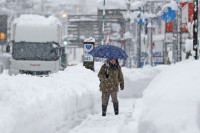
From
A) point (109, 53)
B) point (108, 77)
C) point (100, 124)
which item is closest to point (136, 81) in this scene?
point (109, 53)

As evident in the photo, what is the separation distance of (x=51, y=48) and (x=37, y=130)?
47.4ft

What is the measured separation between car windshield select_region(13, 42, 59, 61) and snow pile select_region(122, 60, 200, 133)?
16872 mm

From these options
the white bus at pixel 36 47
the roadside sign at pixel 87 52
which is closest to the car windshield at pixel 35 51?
the white bus at pixel 36 47

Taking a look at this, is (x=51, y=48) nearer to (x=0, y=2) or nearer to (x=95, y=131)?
(x=95, y=131)

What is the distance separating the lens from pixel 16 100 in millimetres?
6242

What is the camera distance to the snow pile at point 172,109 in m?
3.48

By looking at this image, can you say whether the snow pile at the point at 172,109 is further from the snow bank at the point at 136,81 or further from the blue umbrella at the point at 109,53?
the snow bank at the point at 136,81

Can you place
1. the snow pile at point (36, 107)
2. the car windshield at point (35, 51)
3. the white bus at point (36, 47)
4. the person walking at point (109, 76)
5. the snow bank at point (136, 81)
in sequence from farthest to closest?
the car windshield at point (35, 51) < the white bus at point (36, 47) < the snow bank at point (136, 81) < the person walking at point (109, 76) < the snow pile at point (36, 107)

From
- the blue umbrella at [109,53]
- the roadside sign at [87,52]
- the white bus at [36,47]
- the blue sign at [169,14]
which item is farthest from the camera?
the blue sign at [169,14]

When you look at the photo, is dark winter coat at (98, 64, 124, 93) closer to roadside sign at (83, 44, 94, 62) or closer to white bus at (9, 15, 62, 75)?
roadside sign at (83, 44, 94, 62)

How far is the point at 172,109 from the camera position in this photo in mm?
3684

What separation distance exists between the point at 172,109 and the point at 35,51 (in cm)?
1799

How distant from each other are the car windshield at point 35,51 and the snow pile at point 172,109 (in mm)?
16872

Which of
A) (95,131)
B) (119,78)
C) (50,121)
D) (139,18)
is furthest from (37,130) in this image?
(139,18)
